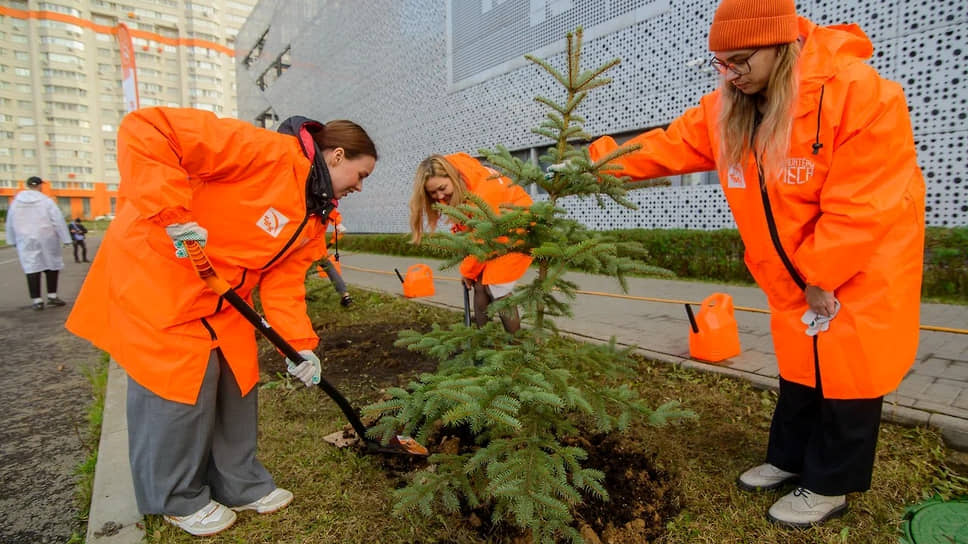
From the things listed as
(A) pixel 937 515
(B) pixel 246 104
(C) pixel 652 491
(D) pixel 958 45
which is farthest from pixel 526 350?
(B) pixel 246 104

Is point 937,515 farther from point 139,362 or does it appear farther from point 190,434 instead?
point 139,362

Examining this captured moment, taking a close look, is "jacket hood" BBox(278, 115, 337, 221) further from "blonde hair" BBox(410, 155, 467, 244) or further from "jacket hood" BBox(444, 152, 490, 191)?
"jacket hood" BBox(444, 152, 490, 191)

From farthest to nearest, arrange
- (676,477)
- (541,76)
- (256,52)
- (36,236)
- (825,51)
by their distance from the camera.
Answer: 1. (256,52)
2. (541,76)
3. (36,236)
4. (676,477)
5. (825,51)

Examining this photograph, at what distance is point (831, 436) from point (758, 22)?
4.99 feet

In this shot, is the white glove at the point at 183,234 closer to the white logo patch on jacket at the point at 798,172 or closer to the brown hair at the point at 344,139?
the brown hair at the point at 344,139

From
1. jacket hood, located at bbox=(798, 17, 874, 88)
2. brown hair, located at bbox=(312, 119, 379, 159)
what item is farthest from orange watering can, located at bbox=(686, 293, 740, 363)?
brown hair, located at bbox=(312, 119, 379, 159)

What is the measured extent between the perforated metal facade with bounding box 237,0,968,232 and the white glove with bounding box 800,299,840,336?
6.00 m

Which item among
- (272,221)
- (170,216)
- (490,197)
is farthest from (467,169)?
(170,216)

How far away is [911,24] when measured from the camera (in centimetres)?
599

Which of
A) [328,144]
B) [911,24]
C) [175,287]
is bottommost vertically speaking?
[175,287]

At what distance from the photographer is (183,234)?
1744 mm

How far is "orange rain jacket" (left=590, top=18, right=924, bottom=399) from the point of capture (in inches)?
63.7

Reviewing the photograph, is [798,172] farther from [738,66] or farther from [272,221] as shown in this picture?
[272,221]

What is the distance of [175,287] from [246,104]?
42.4 meters
